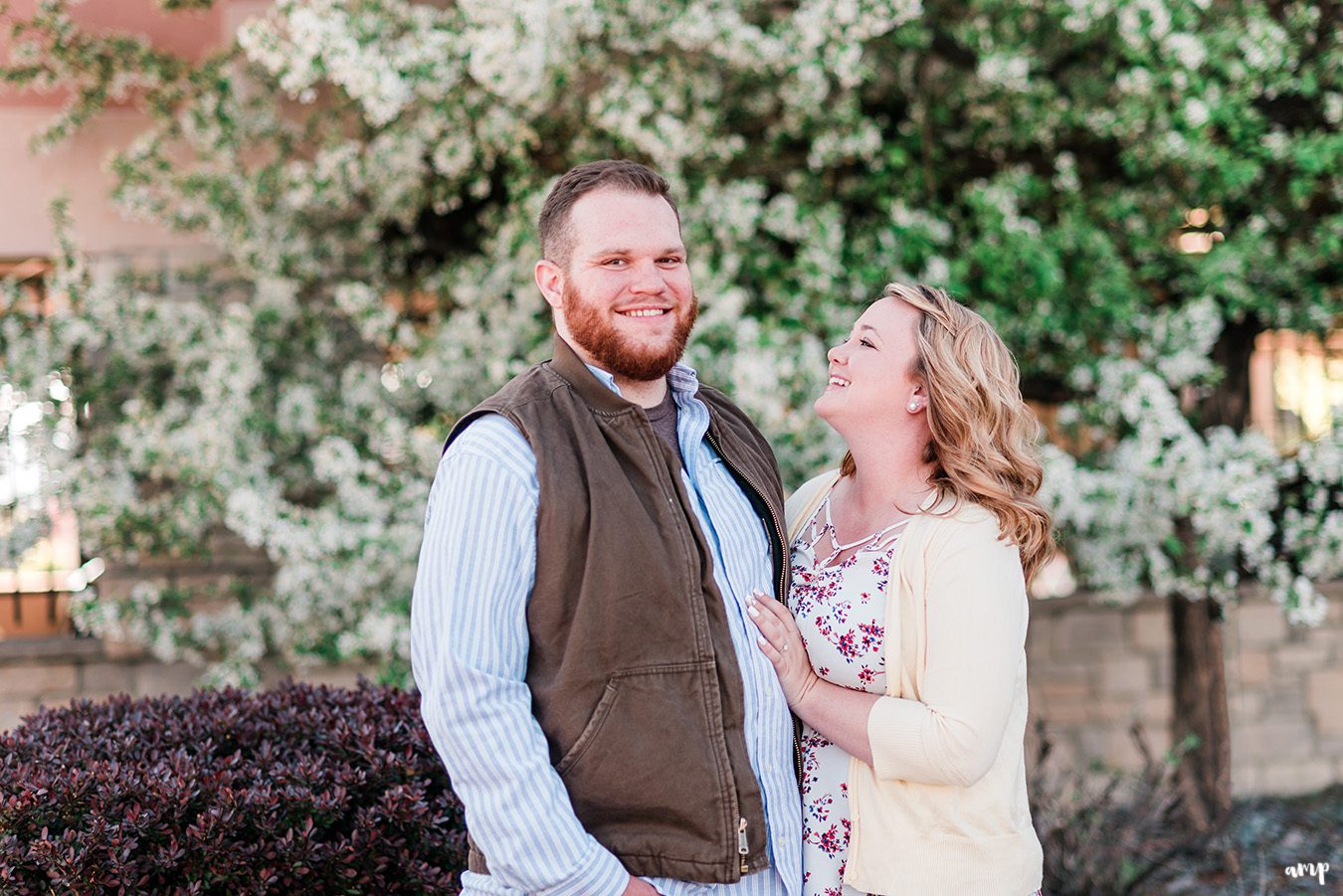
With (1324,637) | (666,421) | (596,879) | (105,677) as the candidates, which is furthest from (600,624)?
(1324,637)

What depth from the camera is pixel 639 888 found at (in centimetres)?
204

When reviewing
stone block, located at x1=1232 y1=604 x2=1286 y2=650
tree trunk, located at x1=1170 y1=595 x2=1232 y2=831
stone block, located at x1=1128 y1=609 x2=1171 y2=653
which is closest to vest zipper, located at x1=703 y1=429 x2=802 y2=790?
tree trunk, located at x1=1170 y1=595 x2=1232 y2=831

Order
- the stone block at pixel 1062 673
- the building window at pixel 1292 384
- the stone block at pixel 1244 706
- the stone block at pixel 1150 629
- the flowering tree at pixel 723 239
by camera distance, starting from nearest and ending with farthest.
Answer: the flowering tree at pixel 723 239, the stone block at pixel 1062 673, the stone block at pixel 1150 629, the stone block at pixel 1244 706, the building window at pixel 1292 384

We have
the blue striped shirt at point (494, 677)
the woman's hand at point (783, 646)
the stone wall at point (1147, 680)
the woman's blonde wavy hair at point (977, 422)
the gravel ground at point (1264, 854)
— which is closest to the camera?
the blue striped shirt at point (494, 677)

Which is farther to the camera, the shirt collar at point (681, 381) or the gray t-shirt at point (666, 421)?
the shirt collar at point (681, 381)

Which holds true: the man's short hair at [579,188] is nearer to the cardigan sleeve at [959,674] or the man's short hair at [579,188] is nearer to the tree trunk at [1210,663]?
the cardigan sleeve at [959,674]

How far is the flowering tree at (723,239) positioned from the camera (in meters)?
4.62

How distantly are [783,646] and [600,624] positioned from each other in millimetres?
463

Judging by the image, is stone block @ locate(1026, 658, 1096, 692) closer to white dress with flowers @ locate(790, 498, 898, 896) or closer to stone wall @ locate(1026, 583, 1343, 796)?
stone wall @ locate(1026, 583, 1343, 796)

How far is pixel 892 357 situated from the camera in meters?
2.63

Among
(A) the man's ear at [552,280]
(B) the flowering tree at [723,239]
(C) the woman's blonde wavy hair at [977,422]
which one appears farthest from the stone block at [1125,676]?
(A) the man's ear at [552,280]

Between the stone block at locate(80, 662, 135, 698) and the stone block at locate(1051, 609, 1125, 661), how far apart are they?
458 centimetres

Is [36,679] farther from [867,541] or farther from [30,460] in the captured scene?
[867,541]

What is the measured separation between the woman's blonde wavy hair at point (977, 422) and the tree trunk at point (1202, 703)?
3.70 m
